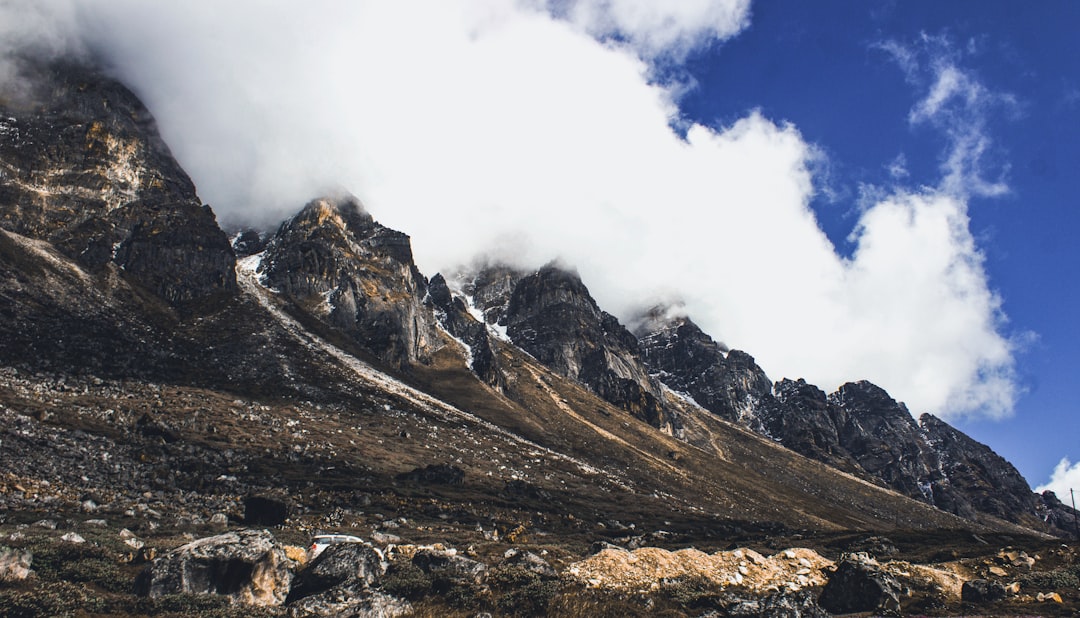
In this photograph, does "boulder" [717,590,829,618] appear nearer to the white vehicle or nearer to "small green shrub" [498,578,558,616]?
"small green shrub" [498,578,558,616]

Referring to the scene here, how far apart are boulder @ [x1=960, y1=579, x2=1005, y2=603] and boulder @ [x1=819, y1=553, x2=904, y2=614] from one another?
9.23 ft

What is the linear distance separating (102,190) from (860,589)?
165 meters

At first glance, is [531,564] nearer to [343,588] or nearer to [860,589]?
[343,588]

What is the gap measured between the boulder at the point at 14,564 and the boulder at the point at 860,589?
29618 mm

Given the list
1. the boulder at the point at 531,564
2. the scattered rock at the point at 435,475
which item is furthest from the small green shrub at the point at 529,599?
the scattered rock at the point at 435,475

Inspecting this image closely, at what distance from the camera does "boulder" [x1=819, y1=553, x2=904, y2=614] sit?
24.5 metres

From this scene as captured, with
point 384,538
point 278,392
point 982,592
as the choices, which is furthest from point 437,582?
point 278,392

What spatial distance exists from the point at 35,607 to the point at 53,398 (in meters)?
61.0

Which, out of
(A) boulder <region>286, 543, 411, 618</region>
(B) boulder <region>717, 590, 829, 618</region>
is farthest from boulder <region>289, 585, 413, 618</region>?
(B) boulder <region>717, 590, 829, 618</region>

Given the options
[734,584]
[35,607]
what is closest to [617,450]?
[734,584]

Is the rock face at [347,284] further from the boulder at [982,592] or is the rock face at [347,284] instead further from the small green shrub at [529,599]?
the boulder at [982,592]

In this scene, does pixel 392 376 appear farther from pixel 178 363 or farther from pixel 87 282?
pixel 87 282

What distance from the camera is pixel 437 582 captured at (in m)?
22.9

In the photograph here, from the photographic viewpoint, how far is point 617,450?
13950 centimetres
